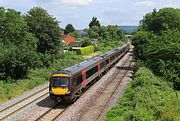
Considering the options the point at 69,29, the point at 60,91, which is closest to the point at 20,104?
the point at 60,91

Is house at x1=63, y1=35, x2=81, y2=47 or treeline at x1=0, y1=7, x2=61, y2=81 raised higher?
treeline at x1=0, y1=7, x2=61, y2=81

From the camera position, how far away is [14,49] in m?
33.2

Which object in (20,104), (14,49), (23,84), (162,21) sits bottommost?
(20,104)

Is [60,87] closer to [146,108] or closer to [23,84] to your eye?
[146,108]

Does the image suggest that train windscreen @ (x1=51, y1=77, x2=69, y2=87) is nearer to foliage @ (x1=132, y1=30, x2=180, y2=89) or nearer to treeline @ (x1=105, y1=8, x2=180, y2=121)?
treeline @ (x1=105, y1=8, x2=180, y2=121)

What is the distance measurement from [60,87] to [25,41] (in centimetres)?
1918

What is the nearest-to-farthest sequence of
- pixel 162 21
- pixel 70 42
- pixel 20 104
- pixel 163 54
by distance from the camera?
1. pixel 20 104
2. pixel 163 54
3. pixel 162 21
4. pixel 70 42

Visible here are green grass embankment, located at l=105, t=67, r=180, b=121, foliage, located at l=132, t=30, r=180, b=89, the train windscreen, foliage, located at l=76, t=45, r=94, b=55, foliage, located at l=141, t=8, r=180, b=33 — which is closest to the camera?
green grass embankment, located at l=105, t=67, r=180, b=121

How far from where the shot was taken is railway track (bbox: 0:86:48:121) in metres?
21.8

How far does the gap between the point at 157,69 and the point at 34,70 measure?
15172 millimetres

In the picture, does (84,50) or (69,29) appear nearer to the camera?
(84,50)

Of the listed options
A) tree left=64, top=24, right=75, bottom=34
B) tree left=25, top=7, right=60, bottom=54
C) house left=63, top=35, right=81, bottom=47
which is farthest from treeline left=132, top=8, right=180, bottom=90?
tree left=64, top=24, right=75, bottom=34

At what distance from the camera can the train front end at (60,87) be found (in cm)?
2347

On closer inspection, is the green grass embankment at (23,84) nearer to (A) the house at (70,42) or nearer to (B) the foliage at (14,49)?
(B) the foliage at (14,49)
